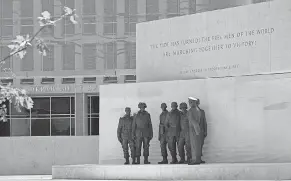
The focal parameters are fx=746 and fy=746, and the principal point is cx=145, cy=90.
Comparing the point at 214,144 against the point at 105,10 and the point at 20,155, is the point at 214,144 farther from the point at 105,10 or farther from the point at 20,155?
the point at 105,10

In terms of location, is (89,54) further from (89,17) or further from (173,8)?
(173,8)

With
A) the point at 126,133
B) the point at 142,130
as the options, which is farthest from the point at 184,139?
the point at 126,133

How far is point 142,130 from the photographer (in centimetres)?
1811

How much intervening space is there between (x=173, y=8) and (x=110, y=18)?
3844 millimetres

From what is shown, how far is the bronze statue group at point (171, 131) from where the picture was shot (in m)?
16.8

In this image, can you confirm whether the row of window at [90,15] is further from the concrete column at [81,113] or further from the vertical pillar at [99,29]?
the concrete column at [81,113]

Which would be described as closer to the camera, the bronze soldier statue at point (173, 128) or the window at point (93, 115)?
the bronze soldier statue at point (173, 128)

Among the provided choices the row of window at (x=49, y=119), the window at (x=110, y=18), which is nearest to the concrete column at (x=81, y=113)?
the row of window at (x=49, y=119)

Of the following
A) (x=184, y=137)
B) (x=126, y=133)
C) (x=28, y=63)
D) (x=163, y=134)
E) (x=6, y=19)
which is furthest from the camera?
(x=28, y=63)

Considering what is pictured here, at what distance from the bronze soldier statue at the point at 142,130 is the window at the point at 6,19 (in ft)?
92.3

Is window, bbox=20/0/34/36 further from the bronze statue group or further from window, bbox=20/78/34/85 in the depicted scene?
the bronze statue group

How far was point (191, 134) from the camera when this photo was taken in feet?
55.5

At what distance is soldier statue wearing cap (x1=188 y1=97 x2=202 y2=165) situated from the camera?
1666 cm

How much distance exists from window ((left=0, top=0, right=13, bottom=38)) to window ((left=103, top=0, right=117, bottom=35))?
225 inches
